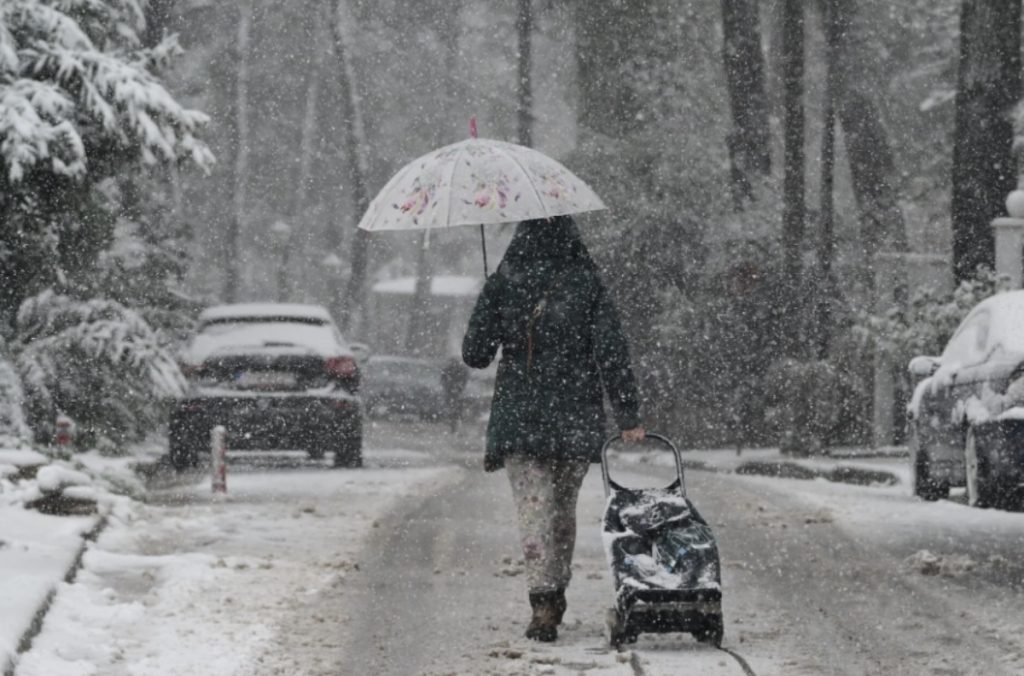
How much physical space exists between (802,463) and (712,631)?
13.5m

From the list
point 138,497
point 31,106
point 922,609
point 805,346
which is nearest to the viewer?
point 922,609

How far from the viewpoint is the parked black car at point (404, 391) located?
130 feet

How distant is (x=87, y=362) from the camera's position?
1738 centimetres

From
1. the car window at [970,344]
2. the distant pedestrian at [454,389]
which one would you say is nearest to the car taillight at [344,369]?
the car window at [970,344]

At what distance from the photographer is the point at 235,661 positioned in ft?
24.6

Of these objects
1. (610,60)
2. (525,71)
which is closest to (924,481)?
(610,60)

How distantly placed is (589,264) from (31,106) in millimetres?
6668

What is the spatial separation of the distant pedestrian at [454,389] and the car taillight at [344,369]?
18.1m

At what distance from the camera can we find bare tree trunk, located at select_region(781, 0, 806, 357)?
2317 cm

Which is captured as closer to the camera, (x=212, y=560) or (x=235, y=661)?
(x=235, y=661)

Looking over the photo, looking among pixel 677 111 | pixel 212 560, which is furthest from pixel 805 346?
pixel 212 560

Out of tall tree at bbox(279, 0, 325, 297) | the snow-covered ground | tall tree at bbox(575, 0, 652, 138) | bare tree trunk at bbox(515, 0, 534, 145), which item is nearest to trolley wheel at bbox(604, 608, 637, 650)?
the snow-covered ground

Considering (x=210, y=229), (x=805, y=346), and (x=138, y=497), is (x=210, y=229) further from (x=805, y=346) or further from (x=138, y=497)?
(x=138, y=497)

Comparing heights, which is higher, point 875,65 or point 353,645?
point 875,65
